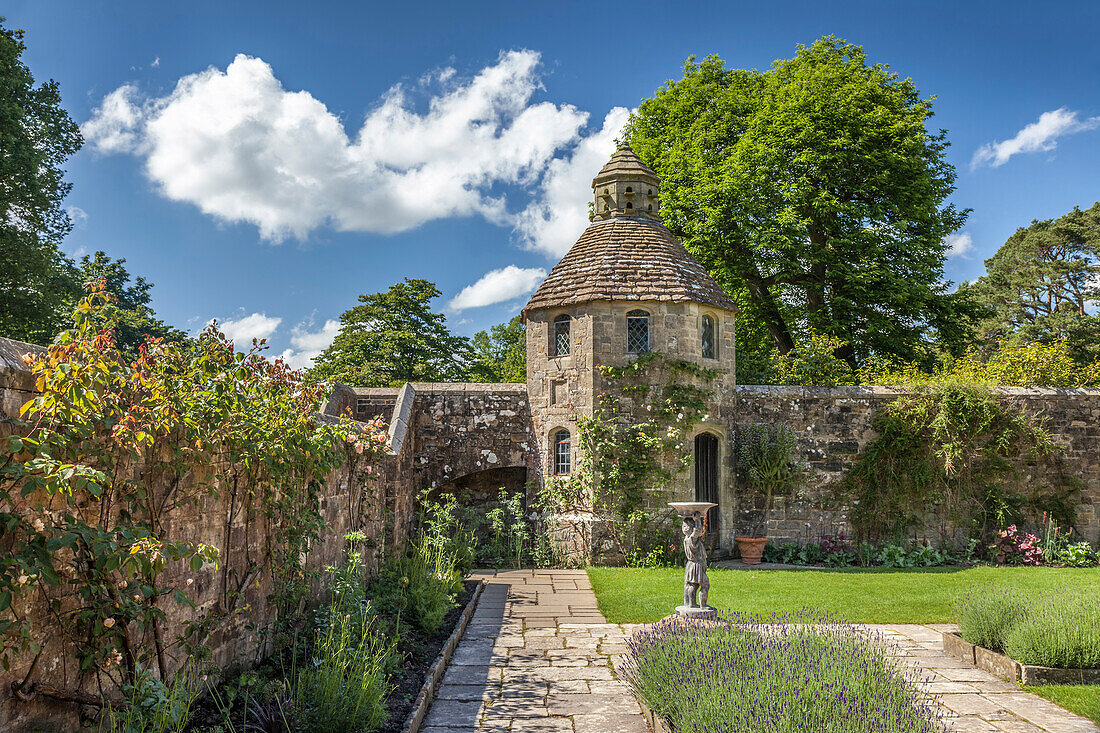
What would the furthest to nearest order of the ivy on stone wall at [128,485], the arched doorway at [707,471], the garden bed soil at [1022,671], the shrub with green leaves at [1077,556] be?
the arched doorway at [707,471], the shrub with green leaves at [1077,556], the garden bed soil at [1022,671], the ivy on stone wall at [128,485]

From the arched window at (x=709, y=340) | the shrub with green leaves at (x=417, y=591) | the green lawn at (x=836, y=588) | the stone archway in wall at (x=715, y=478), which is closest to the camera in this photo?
the shrub with green leaves at (x=417, y=591)

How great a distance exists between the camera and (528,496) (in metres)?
13.3

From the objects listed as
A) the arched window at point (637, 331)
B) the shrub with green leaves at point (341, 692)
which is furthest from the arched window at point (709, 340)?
the shrub with green leaves at point (341, 692)

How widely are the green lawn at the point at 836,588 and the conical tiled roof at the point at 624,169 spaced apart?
26.0ft

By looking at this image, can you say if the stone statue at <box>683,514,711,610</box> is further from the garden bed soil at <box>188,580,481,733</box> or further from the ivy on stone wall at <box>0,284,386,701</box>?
the ivy on stone wall at <box>0,284,386,701</box>

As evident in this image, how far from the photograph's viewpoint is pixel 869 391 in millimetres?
13492

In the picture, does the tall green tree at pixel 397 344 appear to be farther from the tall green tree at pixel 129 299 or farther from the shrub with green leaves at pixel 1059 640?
the shrub with green leaves at pixel 1059 640

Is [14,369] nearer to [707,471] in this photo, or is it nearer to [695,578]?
[695,578]

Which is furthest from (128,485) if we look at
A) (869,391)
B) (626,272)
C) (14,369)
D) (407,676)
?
(869,391)

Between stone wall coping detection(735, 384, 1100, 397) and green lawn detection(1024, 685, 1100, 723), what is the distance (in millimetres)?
8011

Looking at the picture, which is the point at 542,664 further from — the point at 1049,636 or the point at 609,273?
the point at 609,273

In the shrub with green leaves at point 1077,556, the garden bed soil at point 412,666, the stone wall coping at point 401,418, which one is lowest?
the garden bed soil at point 412,666

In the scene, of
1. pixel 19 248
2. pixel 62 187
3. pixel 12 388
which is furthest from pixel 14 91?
pixel 12 388

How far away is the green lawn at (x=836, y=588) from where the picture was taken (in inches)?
339
